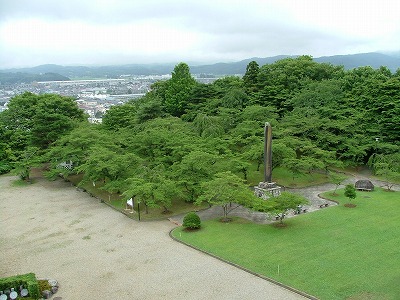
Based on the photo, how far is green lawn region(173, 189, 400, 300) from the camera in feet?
51.5

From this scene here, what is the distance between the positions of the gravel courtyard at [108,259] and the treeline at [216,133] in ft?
9.11

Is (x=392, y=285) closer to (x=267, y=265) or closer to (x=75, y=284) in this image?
Answer: (x=267, y=265)

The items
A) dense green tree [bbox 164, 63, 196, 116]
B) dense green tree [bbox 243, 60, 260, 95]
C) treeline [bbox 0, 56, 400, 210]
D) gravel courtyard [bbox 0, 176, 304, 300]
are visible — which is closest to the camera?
gravel courtyard [bbox 0, 176, 304, 300]

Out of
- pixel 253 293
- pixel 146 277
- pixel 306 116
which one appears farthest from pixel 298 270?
pixel 306 116

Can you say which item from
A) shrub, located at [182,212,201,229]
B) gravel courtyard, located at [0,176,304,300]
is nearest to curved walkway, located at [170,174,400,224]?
shrub, located at [182,212,201,229]

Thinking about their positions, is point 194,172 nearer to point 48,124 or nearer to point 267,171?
point 267,171

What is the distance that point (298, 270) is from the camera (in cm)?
1697

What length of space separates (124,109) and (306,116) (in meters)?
19.2

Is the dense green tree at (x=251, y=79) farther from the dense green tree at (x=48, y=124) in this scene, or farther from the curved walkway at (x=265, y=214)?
the dense green tree at (x=48, y=124)

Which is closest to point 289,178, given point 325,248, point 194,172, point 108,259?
point 194,172

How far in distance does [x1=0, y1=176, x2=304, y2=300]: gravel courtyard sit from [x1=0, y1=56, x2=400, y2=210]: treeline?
2.78 meters

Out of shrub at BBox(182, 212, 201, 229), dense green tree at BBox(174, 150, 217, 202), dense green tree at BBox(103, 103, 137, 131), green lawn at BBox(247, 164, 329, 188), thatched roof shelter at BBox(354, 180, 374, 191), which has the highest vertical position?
dense green tree at BBox(103, 103, 137, 131)

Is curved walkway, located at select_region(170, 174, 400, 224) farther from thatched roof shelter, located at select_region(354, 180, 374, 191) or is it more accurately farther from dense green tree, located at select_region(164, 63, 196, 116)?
dense green tree, located at select_region(164, 63, 196, 116)

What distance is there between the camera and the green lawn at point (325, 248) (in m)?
15.7
